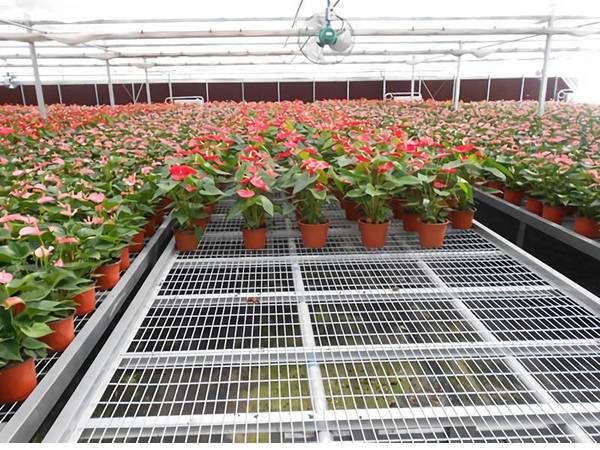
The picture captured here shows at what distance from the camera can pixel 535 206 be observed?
137 inches

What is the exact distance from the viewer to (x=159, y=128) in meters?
5.34

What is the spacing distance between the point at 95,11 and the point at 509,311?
6.48 metres

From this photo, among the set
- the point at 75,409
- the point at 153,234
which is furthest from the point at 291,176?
the point at 75,409

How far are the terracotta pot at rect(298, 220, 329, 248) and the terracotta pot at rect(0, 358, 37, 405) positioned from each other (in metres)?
1.60

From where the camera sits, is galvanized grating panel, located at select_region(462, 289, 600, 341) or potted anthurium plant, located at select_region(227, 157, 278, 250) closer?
galvanized grating panel, located at select_region(462, 289, 600, 341)

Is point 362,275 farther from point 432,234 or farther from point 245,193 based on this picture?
point 245,193

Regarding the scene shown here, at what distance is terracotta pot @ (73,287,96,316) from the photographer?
1.96m

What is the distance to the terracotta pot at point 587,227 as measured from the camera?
288cm

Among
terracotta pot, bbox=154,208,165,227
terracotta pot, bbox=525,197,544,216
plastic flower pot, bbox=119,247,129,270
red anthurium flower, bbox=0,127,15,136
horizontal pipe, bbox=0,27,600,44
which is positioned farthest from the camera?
horizontal pipe, bbox=0,27,600,44

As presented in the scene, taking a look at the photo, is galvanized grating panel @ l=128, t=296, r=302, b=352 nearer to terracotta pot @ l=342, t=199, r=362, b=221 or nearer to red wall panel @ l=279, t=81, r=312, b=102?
terracotta pot @ l=342, t=199, r=362, b=221

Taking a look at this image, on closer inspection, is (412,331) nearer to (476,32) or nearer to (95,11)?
(476,32)

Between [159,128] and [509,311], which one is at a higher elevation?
[159,128]

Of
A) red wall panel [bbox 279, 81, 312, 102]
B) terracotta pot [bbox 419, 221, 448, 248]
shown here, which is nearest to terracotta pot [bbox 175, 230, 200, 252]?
terracotta pot [bbox 419, 221, 448, 248]

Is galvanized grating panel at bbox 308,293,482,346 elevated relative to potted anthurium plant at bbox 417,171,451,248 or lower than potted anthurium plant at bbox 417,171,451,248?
lower
